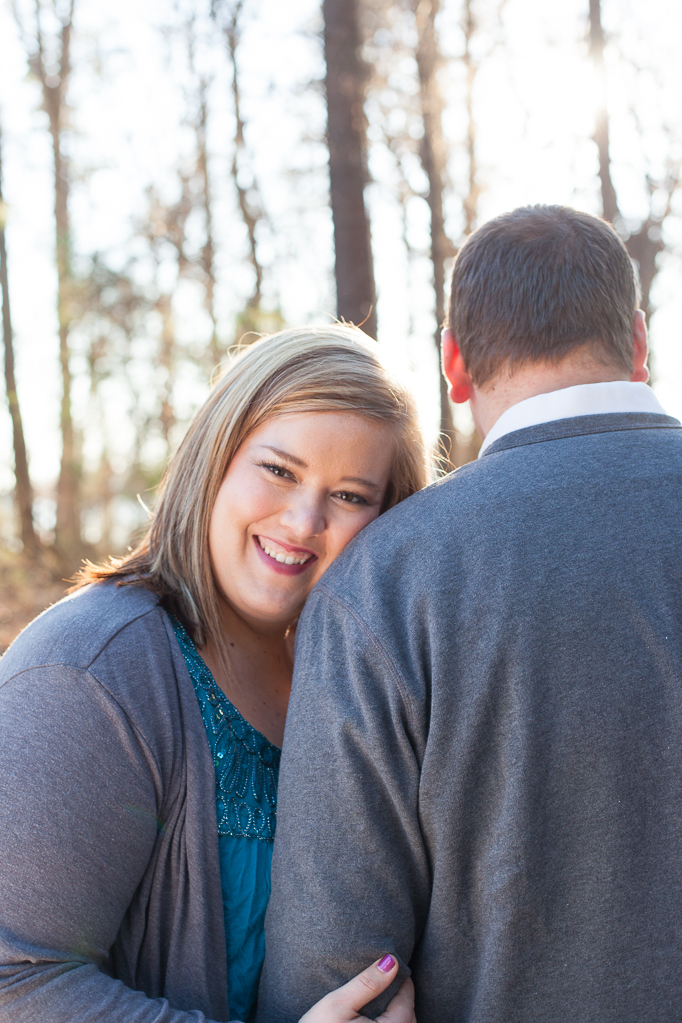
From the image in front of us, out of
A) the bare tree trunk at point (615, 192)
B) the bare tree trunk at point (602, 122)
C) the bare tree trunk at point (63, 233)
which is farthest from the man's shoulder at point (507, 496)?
the bare tree trunk at point (63, 233)

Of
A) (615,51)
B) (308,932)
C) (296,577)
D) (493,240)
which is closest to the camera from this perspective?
(308,932)

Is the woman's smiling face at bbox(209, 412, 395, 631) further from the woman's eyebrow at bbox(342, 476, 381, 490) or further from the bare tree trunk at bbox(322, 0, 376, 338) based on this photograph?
the bare tree trunk at bbox(322, 0, 376, 338)

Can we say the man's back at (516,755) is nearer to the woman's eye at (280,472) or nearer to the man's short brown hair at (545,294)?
the man's short brown hair at (545,294)

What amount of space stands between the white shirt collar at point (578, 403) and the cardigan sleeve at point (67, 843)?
0.96 meters

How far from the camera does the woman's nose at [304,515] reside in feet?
6.63

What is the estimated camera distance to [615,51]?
1351 centimetres

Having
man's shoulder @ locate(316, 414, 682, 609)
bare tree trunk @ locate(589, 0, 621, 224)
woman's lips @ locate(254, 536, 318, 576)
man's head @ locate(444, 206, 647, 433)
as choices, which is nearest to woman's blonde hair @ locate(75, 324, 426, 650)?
woman's lips @ locate(254, 536, 318, 576)

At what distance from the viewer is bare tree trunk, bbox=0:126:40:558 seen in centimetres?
1367

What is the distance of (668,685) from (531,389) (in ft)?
2.08

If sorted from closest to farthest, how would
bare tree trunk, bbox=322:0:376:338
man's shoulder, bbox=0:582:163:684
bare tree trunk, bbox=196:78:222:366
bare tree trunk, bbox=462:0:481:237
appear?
man's shoulder, bbox=0:582:163:684 < bare tree trunk, bbox=322:0:376:338 < bare tree trunk, bbox=462:0:481:237 < bare tree trunk, bbox=196:78:222:366

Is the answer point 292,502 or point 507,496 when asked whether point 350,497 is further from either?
point 507,496

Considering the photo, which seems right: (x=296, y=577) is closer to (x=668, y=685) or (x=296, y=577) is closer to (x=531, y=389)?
(x=531, y=389)

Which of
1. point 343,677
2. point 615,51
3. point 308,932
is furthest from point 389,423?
point 615,51

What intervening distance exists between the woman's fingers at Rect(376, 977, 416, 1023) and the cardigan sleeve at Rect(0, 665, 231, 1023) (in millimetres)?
350
